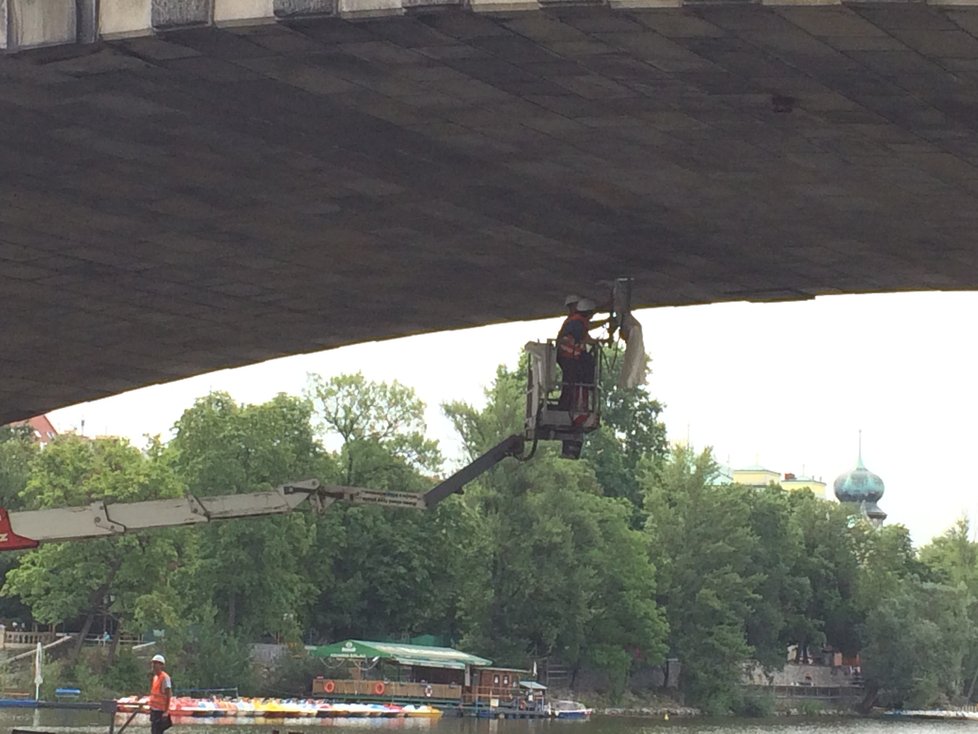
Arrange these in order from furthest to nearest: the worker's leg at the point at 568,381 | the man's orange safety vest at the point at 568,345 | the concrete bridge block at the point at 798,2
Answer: the man's orange safety vest at the point at 568,345 < the worker's leg at the point at 568,381 < the concrete bridge block at the point at 798,2

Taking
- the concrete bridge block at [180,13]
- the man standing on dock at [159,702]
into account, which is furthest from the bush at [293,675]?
the concrete bridge block at [180,13]

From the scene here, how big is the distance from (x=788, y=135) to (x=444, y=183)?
4.50 metres

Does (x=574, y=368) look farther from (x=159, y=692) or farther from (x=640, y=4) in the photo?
(x=640, y=4)

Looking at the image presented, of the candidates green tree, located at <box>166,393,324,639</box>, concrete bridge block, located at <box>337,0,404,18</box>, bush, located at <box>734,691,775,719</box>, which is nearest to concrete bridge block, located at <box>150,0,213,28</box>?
concrete bridge block, located at <box>337,0,404,18</box>

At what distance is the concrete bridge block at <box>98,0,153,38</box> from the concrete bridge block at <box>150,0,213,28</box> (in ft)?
0.46

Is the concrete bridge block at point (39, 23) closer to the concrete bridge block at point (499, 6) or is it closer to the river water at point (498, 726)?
the concrete bridge block at point (499, 6)

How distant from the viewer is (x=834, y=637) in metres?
121

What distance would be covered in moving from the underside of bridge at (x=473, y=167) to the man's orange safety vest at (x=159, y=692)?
18.8 ft

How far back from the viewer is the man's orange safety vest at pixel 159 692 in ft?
86.0

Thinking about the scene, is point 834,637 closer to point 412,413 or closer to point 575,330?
point 412,413

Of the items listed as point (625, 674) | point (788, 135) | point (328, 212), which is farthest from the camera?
point (625, 674)

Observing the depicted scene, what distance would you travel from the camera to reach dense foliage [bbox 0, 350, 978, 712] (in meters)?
76.3

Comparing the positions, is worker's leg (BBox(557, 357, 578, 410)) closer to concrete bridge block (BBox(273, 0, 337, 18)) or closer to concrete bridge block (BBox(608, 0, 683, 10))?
concrete bridge block (BBox(273, 0, 337, 18))

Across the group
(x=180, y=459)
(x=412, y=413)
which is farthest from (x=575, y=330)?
(x=412, y=413)
